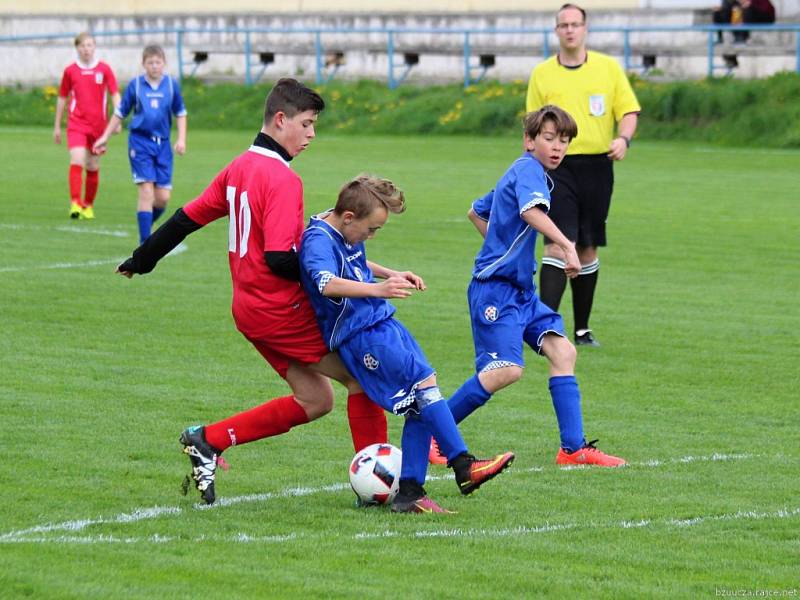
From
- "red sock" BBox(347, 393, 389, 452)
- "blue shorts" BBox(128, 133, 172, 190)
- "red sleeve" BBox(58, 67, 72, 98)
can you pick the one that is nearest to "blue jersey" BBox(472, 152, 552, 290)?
"red sock" BBox(347, 393, 389, 452)

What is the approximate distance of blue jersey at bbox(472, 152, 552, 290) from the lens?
23.9 feet

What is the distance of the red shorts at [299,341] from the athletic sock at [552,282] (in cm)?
375

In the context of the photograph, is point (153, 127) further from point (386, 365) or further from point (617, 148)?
point (386, 365)

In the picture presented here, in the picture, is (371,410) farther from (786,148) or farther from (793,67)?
(793,67)

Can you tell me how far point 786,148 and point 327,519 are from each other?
21.8 meters

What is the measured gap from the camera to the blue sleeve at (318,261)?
19.9ft

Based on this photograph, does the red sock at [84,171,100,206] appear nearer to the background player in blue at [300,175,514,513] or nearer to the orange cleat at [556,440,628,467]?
the orange cleat at [556,440,628,467]

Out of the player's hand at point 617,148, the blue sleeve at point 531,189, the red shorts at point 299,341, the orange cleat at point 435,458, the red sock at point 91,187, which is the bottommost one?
the red sock at point 91,187

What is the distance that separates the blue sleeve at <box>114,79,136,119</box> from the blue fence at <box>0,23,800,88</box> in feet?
53.0

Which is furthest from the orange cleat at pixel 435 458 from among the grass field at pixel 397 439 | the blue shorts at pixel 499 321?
the blue shorts at pixel 499 321

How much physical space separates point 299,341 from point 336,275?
0.37m

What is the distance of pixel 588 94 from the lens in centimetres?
1045

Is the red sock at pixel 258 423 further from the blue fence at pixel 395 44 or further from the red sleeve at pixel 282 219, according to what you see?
the blue fence at pixel 395 44

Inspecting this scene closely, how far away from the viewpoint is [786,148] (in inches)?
1052
